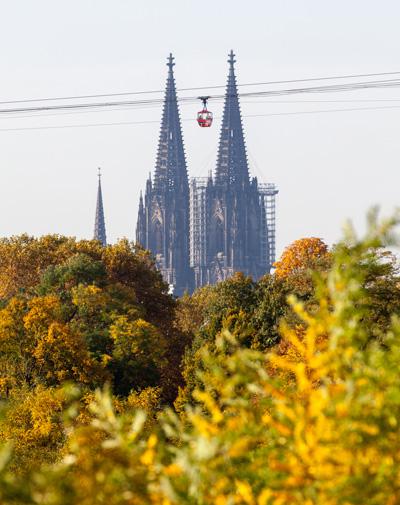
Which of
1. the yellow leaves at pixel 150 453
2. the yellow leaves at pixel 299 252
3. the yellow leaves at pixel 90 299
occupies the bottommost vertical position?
the yellow leaves at pixel 150 453

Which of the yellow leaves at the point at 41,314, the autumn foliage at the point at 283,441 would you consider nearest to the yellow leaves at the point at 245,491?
the autumn foliage at the point at 283,441

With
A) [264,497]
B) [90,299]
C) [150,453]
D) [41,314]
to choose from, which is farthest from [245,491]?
[90,299]

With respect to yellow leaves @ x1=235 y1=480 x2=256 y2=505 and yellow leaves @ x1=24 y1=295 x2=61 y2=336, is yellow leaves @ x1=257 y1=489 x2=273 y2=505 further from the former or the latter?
yellow leaves @ x1=24 y1=295 x2=61 y2=336

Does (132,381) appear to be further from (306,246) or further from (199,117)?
(306,246)

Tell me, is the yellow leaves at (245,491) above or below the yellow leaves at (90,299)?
below

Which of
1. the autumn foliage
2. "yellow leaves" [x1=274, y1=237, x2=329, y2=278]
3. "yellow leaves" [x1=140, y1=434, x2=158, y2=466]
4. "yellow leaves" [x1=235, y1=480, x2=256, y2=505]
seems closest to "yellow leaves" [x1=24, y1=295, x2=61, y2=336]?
"yellow leaves" [x1=274, y1=237, x2=329, y2=278]

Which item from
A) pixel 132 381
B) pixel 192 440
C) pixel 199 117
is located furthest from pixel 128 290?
pixel 192 440

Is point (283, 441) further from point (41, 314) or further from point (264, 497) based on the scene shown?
point (41, 314)

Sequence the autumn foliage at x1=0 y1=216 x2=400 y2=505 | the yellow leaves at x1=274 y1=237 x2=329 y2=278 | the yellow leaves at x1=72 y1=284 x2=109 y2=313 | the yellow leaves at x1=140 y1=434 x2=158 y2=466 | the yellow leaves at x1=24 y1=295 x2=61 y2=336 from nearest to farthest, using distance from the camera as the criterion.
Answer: the autumn foliage at x1=0 y1=216 x2=400 y2=505 < the yellow leaves at x1=140 y1=434 x2=158 y2=466 < the yellow leaves at x1=24 y1=295 x2=61 y2=336 < the yellow leaves at x1=72 y1=284 x2=109 y2=313 < the yellow leaves at x1=274 y1=237 x2=329 y2=278

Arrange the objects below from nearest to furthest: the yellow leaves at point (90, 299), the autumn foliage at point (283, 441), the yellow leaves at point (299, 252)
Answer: the autumn foliage at point (283, 441) < the yellow leaves at point (90, 299) < the yellow leaves at point (299, 252)

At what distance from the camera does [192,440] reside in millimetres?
9891

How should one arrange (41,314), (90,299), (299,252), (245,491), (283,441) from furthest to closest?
1. (299,252)
2. (90,299)
3. (41,314)
4. (283,441)
5. (245,491)

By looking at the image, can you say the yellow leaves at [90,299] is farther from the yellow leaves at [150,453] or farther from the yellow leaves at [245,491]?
the yellow leaves at [150,453]

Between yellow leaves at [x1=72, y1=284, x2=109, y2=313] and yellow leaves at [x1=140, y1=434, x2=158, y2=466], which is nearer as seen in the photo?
yellow leaves at [x1=140, y1=434, x2=158, y2=466]
